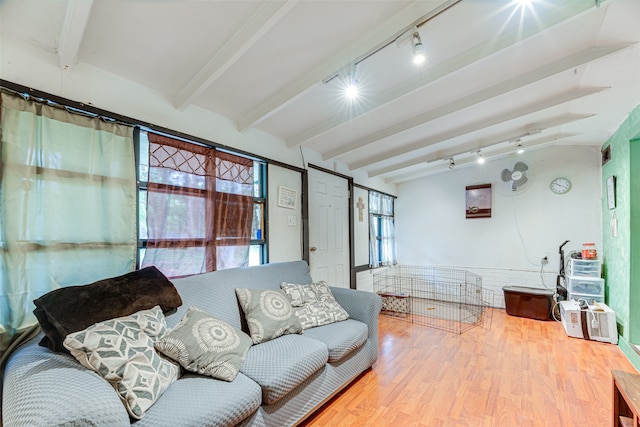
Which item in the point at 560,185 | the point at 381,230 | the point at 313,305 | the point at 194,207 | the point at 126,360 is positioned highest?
the point at 560,185

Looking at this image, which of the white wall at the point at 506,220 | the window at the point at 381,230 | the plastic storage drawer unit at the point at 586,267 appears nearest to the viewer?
the plastic storage drawer unit at the point at 586,267

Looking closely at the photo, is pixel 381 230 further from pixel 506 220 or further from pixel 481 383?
pixel 481 383

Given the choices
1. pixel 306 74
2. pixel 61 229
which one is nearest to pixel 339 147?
pixel 306 74

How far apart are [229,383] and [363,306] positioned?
133cm

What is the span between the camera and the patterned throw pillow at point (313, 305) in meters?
2.22

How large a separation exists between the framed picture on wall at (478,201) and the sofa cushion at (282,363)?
421 cm

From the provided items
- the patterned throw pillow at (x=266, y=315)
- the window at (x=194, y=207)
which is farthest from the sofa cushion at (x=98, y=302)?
the patterned throw pillow at (x=266, y=315)

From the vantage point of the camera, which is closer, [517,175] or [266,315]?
[266,315]

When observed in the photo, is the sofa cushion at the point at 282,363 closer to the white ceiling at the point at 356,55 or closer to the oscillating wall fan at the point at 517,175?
the white ceiling at the point at 356,55

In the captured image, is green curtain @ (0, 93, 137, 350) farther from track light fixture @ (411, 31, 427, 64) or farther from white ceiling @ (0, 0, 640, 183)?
track light fixture @ (411, 31, 427, 64)

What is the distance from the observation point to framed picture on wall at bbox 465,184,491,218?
15.7 feet

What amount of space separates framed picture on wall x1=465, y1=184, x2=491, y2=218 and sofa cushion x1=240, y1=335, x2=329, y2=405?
421 cm

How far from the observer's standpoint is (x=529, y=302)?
3920 mm

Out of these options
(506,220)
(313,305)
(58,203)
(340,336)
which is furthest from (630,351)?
(58,203)
